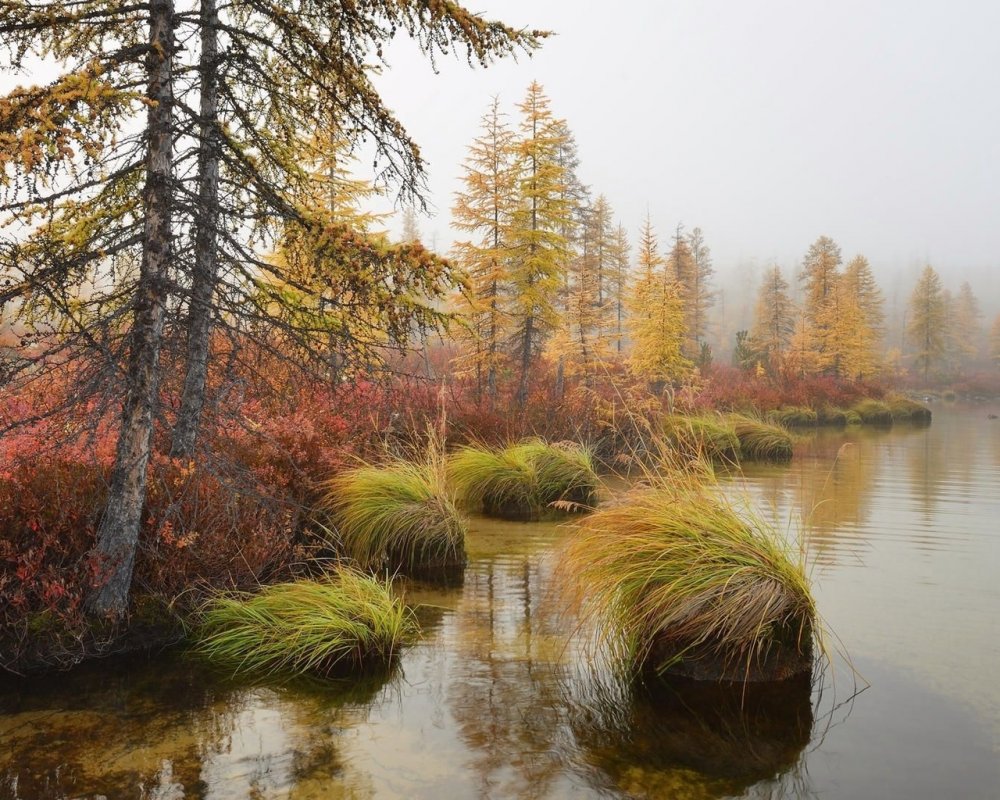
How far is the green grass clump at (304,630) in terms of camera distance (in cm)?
A: 505

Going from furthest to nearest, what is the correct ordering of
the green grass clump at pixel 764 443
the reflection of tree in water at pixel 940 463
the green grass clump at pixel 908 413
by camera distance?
the green grass clump at pixel 908 413
the green grass clump at pixel 764 443
the reflection of tree in water at pixel 940 463

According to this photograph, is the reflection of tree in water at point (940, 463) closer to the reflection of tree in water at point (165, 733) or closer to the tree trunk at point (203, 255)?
the reflection of tree in water at point (165, 733)

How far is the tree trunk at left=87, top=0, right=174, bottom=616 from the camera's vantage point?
16.0 feet

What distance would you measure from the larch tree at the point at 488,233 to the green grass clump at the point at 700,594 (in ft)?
49.3

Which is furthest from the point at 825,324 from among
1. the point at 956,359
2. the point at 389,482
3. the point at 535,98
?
the point at 956,359

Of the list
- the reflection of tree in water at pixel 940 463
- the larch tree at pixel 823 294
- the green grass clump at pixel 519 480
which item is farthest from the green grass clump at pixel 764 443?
the larch tree at pixel 823 294

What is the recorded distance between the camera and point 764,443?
17.8 m

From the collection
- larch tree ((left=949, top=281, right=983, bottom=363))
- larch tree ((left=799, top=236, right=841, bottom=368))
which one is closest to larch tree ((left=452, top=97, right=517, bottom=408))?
larch tree ((left=799, top=236, right=841, bottom=368))

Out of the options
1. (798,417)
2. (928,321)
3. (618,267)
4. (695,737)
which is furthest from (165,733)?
(928,321)

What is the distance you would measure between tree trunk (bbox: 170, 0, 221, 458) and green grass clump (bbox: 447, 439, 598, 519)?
4347 mm

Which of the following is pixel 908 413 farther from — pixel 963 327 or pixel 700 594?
pixel 963 327

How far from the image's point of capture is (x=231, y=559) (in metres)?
5.75

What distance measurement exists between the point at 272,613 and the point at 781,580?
12.5 feet

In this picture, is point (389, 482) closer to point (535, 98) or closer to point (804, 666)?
A: point (804, 666)
